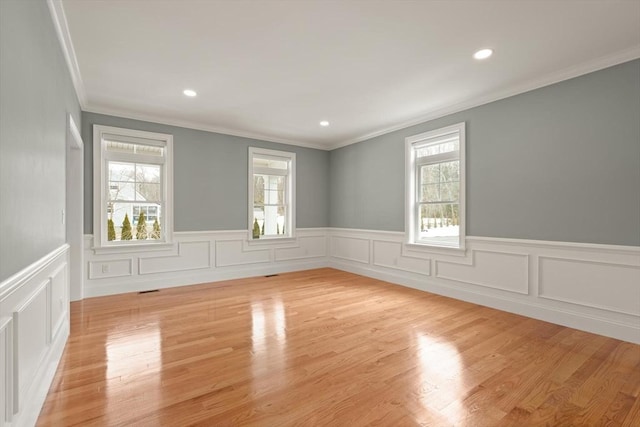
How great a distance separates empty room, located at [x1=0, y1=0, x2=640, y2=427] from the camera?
1834 mm

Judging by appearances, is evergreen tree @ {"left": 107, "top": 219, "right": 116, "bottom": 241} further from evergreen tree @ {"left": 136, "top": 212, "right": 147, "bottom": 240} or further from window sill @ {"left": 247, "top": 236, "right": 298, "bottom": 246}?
window sill @ {"left": 247, "top": 236, "right": 298, "bottom": 246}

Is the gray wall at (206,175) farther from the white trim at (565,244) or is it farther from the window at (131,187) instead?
the white trim at (565,244)

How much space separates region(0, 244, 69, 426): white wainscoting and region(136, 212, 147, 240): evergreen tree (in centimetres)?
233

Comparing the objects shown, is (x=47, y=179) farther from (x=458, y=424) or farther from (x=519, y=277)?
(x=519, y=277)

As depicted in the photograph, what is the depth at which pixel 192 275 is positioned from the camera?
5.00 meters

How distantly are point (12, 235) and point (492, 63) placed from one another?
3.90m

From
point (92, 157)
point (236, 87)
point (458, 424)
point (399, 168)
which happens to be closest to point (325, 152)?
point (399, 168)

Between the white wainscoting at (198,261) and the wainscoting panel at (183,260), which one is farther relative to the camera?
the wainscoting panel at (183,260)

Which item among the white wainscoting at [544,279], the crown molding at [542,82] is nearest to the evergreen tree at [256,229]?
the white wainscoting at [544,279]

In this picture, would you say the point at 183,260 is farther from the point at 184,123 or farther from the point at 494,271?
the point at 494,271

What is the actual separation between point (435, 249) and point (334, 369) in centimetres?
277

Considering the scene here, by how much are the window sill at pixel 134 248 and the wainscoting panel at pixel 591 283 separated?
5.08 meters

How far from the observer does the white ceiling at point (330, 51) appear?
226 centimetres

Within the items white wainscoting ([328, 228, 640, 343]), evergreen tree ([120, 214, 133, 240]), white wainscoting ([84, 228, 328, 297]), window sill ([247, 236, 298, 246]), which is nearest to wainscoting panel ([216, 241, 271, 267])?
white wainscoting ([84, 228, 328, 297])
